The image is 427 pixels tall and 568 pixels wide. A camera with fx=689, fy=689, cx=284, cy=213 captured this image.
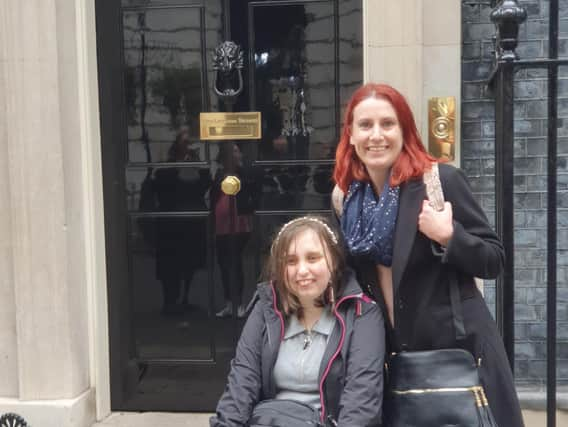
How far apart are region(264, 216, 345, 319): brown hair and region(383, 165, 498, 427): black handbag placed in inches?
13.6

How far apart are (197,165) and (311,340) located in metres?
1.88

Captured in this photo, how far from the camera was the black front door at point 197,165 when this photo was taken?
12.8ft

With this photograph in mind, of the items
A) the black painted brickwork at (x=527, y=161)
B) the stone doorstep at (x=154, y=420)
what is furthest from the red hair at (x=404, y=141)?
the stone doorstep at (x=154, y=420)

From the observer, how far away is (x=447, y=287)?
215 cm

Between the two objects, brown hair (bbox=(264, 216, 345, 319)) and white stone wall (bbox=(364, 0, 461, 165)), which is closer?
brown hair (bbox=(264, 216, 345, 319))

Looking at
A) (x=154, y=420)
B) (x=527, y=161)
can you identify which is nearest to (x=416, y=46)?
(x=527, y=161)

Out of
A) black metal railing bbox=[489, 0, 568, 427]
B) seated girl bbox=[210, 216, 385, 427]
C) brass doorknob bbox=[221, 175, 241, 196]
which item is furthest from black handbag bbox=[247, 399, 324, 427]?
brass doorknob bbox=[221, 175, 241, 196]

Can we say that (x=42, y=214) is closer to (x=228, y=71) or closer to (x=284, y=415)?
(x=228, y=71)

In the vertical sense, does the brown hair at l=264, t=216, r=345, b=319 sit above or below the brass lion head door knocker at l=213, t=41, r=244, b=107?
below

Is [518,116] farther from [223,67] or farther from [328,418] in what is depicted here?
[328,418]

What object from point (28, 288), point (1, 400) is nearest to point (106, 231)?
point (28, 288)

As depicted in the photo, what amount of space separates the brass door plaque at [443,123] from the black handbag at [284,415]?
1691 mm

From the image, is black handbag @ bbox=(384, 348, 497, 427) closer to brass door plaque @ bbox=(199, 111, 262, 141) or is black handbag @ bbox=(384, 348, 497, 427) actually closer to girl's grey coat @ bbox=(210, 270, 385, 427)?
girl's grey coat @ bbox=(210, 270, 385, 427)

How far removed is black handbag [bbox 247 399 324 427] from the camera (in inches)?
88.1
